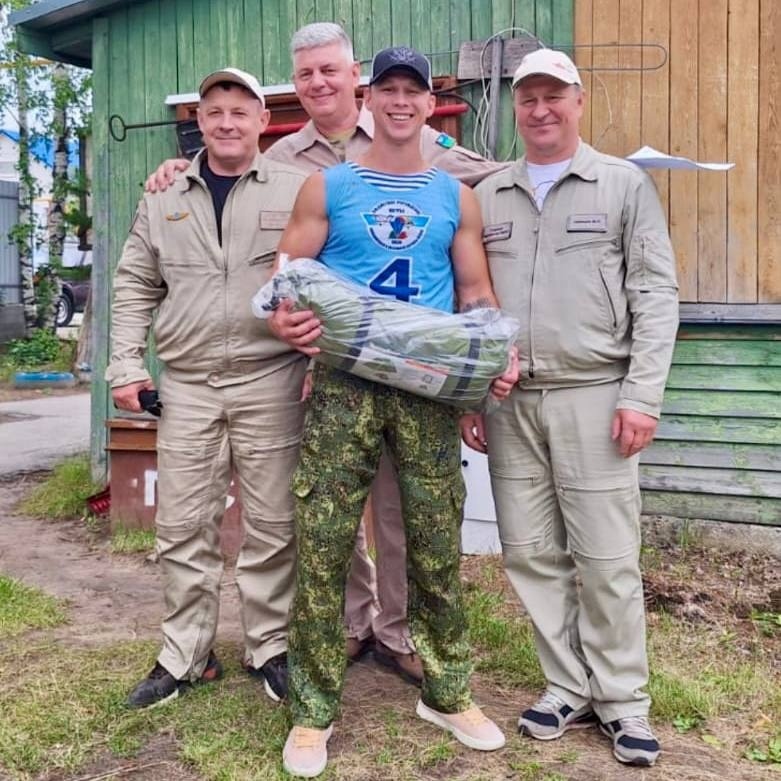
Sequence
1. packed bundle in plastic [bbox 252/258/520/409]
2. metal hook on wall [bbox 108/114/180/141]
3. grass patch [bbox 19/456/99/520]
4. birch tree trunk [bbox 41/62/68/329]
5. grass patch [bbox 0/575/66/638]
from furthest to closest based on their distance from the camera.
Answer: birch tree trunk [bbox 41/62/68/329] < grass patch [bbox 19/456/99/520] < metal hook on wall [bbox 108/114/180/141] < grass patch [bbox 0/575/66/638] < packed bundle in plastic [bbox 252/258/520/409]

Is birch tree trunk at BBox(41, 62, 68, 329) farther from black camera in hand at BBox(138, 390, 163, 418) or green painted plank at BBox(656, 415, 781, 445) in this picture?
black camera in hand at BBox(138, 390, 163, 418)

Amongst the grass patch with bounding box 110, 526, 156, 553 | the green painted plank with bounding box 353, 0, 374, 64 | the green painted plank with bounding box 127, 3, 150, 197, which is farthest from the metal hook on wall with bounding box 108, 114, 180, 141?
the grass patch with bounding box 110, 526, 156, 553

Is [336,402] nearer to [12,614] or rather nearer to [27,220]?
[12,614]

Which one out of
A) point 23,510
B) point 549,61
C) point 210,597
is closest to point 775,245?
point 549,61

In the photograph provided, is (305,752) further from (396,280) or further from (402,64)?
(402,64)

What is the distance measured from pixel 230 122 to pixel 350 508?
128cm

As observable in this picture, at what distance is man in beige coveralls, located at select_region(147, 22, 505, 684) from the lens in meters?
3.33

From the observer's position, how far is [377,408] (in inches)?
107

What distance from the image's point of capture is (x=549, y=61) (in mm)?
2795

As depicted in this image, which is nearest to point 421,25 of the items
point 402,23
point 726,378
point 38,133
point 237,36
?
point 402,23

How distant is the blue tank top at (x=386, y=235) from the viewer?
2.68 meters

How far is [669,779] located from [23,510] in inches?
188

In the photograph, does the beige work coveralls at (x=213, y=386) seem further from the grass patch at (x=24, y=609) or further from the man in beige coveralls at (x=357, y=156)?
the grass patch at (x=24, y=609)

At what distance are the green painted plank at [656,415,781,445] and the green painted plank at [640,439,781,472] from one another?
1.2 inches
